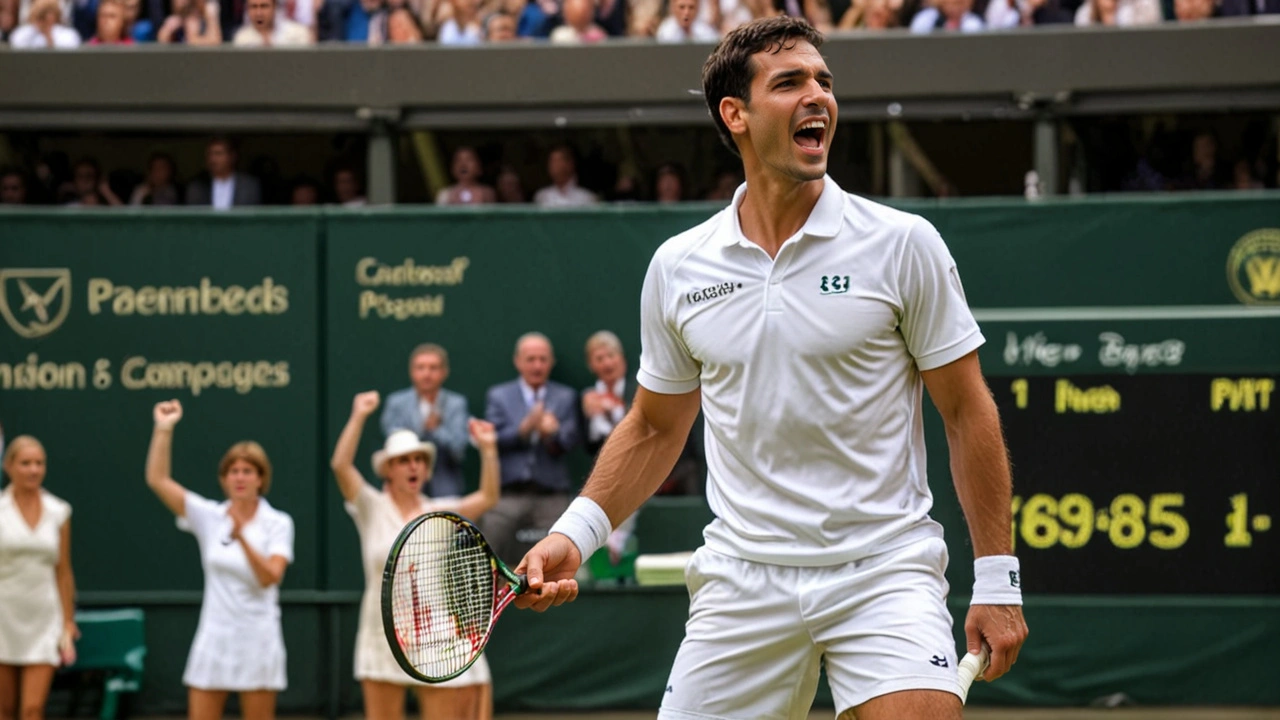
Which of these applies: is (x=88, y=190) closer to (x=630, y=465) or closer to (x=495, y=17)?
(x=495, y=17)

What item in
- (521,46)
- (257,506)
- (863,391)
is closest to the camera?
(863,391)

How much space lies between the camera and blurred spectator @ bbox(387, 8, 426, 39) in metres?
13.9

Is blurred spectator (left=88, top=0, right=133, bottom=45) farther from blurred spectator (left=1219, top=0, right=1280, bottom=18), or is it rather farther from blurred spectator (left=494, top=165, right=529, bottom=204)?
blurred spectator (left=1219, top=0, right=1280, bottom=18)

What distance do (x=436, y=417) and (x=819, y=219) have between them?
266 inches

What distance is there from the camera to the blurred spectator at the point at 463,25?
13.9 meters

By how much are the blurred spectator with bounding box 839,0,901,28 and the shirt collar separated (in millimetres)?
9317

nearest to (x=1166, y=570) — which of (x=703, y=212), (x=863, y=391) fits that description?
(x=703, y=212)

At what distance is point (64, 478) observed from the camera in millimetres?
11219

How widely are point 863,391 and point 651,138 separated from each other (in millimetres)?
10259

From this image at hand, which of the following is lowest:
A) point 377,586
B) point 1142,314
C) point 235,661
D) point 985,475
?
point 235,661

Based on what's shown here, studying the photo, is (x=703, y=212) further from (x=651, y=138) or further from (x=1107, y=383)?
(x=651, y=138)

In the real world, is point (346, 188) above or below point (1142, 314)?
above

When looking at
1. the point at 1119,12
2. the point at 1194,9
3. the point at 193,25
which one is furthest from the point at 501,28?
the point at 1194,9

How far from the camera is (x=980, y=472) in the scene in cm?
424
